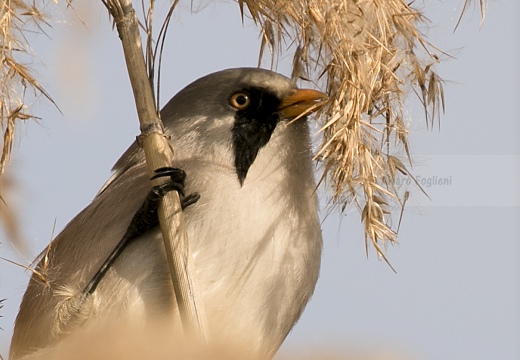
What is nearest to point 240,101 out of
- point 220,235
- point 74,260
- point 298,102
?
point 298,102

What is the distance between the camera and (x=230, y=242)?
3.24 metres

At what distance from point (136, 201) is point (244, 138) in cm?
48

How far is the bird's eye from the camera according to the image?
358 cm

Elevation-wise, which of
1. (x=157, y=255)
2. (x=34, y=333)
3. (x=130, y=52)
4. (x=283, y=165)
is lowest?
(x=34, y=333)

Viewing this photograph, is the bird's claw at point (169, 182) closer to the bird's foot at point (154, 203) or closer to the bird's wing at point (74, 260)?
the bird's foot at point (154, 203)

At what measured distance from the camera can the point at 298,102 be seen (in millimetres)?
3516

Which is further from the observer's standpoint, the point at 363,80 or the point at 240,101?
the point at 240,101

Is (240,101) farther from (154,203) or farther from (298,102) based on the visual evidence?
(154,203)

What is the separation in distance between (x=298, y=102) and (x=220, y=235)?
2.08 ft

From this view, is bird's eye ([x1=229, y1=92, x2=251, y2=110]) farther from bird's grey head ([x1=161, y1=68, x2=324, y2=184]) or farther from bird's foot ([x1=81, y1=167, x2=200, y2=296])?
bird's foot ([x1=81, y1=167, x2=200, y2=296])

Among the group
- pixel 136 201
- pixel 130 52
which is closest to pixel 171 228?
pixel 130 52

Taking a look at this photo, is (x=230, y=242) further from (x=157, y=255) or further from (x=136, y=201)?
(x=136, y=201)

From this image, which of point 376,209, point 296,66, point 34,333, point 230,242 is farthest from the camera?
point 34,333

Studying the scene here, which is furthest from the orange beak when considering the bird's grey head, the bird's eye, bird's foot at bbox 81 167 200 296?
bird's foot at bbox 81 167 200 296
